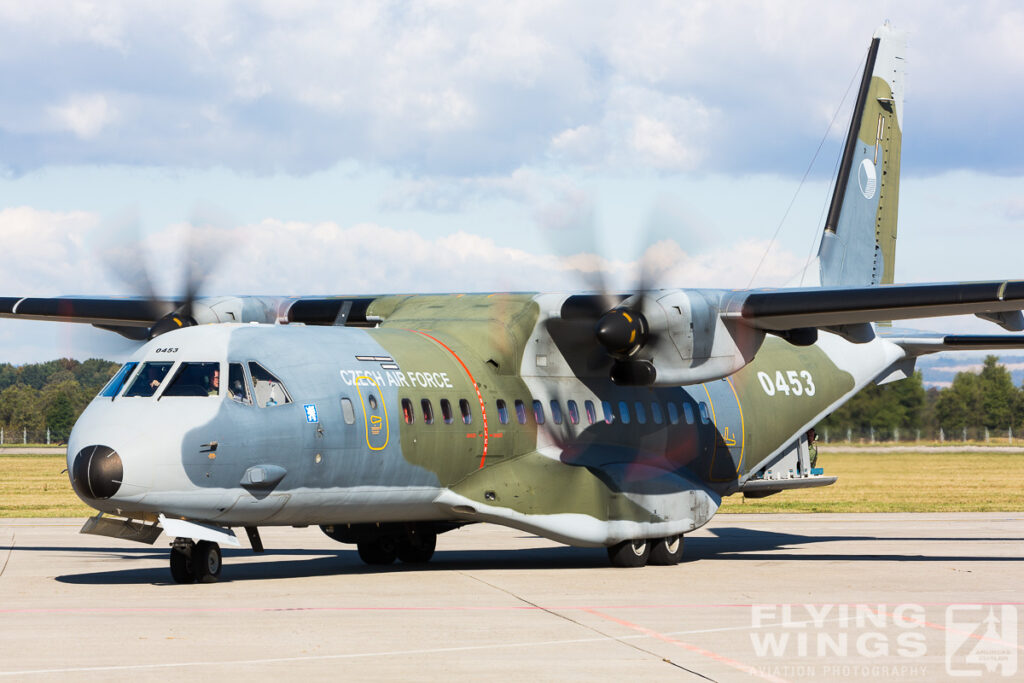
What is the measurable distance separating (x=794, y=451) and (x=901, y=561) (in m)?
3.60

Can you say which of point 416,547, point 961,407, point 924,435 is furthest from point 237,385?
point 961,407

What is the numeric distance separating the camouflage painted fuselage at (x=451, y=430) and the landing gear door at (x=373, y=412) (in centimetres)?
2

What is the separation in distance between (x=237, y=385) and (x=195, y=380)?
0.47 meters

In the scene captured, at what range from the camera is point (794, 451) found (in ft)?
73.2

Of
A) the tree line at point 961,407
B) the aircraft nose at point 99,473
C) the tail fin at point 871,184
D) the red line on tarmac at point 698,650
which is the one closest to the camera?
the red line on tarmac at point 698,650

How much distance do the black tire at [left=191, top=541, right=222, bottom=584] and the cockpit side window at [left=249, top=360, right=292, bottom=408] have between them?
73.5 inches

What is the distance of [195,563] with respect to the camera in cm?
1520

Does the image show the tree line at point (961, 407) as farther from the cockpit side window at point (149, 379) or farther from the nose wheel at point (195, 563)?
the cockpit side window at point (149, 379)

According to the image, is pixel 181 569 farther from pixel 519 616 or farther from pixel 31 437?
pixel 31 437

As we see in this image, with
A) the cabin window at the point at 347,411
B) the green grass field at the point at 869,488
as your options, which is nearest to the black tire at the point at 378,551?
the cabin window at the point at 347,411

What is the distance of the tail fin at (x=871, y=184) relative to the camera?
23484 millimetres

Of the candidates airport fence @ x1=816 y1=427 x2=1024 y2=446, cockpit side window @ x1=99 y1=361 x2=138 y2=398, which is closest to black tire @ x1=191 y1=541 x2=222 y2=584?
cockpit side window @ x1=99 y1=361 x2=138 y2=398

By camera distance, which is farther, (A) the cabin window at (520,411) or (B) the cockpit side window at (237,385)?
(A) the cabin window at (520,411)

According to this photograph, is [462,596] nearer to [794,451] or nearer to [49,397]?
[794,451]
